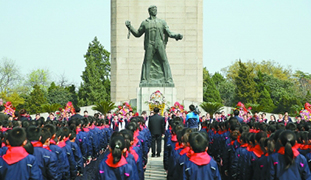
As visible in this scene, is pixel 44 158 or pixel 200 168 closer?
pixel 200 168

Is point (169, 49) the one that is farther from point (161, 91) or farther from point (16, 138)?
point (16, 138)

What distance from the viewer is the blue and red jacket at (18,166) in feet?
22.1

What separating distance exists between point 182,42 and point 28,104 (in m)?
18.4

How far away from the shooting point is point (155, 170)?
558 inches

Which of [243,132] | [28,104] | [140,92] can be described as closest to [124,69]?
[28,104]

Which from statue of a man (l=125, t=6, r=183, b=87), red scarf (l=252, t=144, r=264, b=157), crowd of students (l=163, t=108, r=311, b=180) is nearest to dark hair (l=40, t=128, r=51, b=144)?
crowd of students (l=163, t=108, r=311, b=180)

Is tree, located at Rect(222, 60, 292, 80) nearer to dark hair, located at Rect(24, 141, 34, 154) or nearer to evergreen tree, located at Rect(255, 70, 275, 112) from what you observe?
evergreen tree, located at Rect(255, 70, 275, 112)

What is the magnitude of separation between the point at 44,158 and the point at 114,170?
165 cm

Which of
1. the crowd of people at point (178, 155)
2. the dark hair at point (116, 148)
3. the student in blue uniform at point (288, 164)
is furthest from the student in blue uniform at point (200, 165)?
the student in blue uniform at point (288, 164)

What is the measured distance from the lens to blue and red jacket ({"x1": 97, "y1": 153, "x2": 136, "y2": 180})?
6613 mm

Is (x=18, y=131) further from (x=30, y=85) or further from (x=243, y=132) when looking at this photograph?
(x=30, y=85)

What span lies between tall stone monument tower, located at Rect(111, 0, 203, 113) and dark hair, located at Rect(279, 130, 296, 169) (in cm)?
3840

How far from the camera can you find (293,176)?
272 inches

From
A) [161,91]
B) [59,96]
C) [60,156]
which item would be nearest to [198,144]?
[60,156]
